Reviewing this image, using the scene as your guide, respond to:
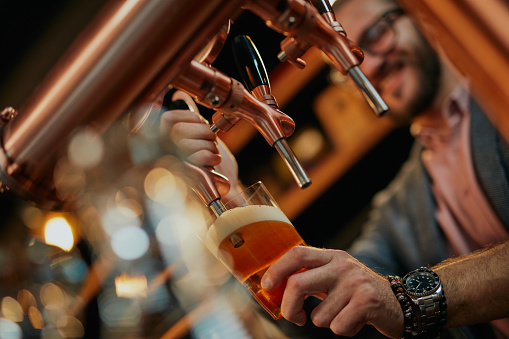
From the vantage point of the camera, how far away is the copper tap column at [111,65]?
0.42 meters

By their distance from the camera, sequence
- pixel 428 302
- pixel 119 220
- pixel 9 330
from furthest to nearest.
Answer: pixel 119 220
pixel 9 330
pixel 428 302

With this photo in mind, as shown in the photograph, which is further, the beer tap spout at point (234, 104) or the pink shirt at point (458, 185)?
the pink shirt at point (458, 185)

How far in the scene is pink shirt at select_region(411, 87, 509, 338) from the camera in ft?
6.39

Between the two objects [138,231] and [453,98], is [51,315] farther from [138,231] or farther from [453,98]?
Answer: [453,98]

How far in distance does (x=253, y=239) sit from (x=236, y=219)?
49mm

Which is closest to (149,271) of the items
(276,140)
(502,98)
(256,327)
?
(256,327)

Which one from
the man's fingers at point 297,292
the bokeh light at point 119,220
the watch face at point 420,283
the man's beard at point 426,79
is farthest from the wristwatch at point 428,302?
the bokeh light at point 119,220

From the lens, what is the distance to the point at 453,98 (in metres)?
2.22

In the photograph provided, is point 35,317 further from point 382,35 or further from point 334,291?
point 334,291

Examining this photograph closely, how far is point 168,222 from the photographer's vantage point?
13.2 ft

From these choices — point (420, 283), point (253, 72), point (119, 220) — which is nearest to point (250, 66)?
point (253, 72)

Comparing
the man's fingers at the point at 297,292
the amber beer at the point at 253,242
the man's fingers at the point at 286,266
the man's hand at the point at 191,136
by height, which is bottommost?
the man's fingers at the point at 297,292

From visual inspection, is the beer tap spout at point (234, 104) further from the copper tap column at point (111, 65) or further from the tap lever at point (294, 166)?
the copper tap column at point (111, 65)

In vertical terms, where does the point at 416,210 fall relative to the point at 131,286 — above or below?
below
